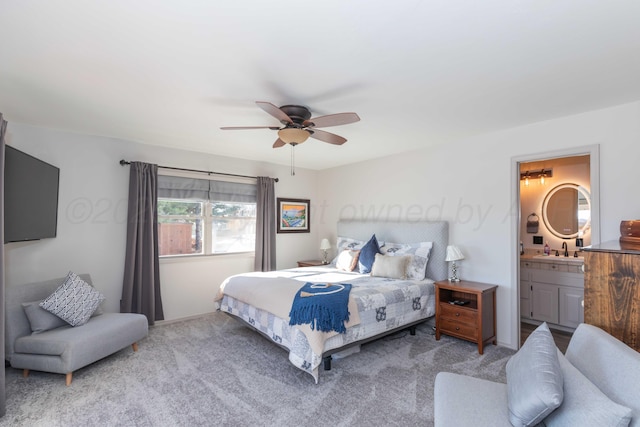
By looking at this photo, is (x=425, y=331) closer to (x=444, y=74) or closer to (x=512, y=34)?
(x=444, y=74)

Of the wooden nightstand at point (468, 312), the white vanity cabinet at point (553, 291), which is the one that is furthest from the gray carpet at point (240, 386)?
the white vanity cabinet at point (553, 291)

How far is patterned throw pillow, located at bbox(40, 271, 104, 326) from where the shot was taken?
2.99 m

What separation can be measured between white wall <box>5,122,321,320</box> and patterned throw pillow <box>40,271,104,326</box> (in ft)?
2.23

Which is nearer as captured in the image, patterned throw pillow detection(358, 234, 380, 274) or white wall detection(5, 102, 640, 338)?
white wall detection(5, 102, 640, 338)

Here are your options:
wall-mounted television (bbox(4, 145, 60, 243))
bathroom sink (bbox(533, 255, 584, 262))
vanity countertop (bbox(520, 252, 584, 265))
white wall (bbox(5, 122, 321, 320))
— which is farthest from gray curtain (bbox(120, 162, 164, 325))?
bathroom sink (bbox(533, 255, 584, 262))

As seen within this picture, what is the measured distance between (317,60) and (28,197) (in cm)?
307

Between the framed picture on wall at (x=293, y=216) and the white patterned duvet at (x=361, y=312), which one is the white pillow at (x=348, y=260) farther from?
the framed picture on wall at (x=293, y=216)

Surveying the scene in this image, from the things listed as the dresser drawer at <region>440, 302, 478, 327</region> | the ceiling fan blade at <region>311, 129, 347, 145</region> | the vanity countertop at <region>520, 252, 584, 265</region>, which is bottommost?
the dresser drawer at <region>440, 302, 478, 327</region>

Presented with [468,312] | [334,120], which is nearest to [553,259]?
[468,312]

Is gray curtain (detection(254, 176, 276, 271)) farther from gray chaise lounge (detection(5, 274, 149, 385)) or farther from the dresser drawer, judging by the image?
the dresser drawer

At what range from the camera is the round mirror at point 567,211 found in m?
4.27

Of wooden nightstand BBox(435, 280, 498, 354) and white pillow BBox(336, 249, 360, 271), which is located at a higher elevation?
white pillow BBox(336, 249, 360, 271)

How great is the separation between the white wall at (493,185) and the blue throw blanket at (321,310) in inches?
77.1

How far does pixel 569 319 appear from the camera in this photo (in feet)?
12.8
